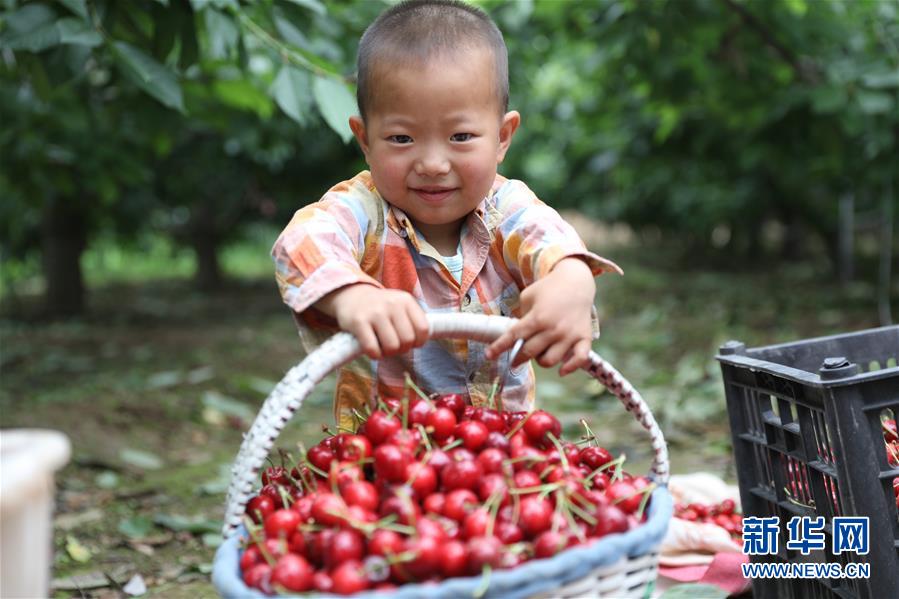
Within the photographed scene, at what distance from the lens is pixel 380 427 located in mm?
1516

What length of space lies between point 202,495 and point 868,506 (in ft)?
7.49

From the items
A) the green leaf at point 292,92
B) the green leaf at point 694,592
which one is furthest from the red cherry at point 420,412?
the green leaf at point 292,92

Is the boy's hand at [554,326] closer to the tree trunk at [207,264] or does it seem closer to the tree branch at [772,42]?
the tree branch at [772,42]

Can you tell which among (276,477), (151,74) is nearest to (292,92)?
(151,74)

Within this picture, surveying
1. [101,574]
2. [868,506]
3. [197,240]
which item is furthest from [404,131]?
[197,240]

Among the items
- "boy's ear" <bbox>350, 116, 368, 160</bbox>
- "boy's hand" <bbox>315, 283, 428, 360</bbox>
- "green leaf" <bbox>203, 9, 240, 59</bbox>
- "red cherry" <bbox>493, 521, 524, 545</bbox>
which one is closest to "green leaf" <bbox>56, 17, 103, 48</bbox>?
"green leaf" <bbox>203, 9, 240, 59</bbox>

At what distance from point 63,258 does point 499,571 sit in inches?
285

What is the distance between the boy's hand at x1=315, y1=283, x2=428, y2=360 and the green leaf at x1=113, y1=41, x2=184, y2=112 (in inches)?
44.0

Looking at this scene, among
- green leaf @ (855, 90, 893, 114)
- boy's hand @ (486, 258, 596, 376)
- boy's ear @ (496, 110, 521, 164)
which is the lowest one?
boy's hand @ (486, 258, 596, 376)

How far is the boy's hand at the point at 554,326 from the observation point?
1.53m

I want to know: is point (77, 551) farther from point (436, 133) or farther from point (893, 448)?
point (893, 448)

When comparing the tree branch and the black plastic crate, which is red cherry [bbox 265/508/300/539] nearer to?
the black plastic crate

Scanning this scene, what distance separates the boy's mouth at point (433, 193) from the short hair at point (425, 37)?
20 centimetres

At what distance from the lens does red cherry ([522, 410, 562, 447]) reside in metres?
1.57
